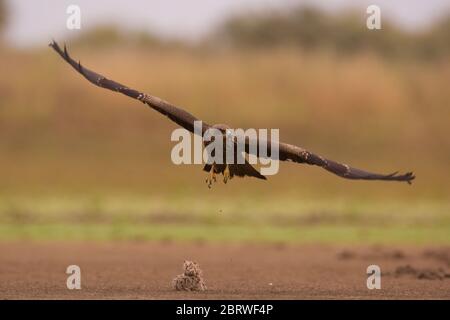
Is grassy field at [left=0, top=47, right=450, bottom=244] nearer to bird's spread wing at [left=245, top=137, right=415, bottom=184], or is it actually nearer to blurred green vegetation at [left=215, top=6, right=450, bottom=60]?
blurred green vegetation at [left=215, top=6, right=450, bottom=60]

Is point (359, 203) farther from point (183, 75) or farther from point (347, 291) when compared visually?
point (347, 291)

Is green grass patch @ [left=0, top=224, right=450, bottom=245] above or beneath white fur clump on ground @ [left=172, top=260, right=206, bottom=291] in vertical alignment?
above

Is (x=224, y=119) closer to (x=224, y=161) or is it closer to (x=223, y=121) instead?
(x=223, y=121)

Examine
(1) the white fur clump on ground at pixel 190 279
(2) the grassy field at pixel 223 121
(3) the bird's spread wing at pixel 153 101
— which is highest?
(2) the grassy field at pixel 223 121

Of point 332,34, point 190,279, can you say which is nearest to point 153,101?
point 190,279

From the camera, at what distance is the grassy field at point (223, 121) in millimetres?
28719

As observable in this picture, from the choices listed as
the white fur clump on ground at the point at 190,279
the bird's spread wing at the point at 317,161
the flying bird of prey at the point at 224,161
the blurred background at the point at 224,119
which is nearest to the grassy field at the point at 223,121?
the blurred background at the point at 224,119

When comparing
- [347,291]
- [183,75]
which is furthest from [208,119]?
[347,291]

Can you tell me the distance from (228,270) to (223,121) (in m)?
16.4

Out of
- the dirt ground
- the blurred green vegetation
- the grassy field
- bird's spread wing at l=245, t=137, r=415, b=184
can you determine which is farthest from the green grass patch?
the blurred green vegetation

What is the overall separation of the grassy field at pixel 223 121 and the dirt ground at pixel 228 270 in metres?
5.32

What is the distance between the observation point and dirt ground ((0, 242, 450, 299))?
1471 cm

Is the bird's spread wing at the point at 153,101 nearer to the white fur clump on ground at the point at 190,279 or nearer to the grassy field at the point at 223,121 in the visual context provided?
the white fur clump on ground at the point at 190,279

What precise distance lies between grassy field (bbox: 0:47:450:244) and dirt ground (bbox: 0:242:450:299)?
209 inches
